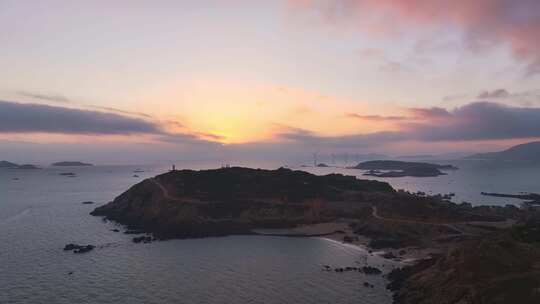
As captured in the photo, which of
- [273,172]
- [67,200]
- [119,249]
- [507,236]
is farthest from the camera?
[67,200]

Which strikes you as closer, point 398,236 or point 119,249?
point 119,249

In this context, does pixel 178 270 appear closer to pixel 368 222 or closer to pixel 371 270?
pixel 371 270

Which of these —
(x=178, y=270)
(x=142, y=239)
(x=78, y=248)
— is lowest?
(x=178, y=270)

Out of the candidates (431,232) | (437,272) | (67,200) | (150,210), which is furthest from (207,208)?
(67,200)

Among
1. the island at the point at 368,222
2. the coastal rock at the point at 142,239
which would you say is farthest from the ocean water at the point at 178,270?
the island at the point at 368,222

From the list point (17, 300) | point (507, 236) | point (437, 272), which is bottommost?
point (17, 300)

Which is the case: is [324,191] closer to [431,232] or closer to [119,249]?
[431,232]

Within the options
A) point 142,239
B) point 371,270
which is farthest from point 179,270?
point 371,270
